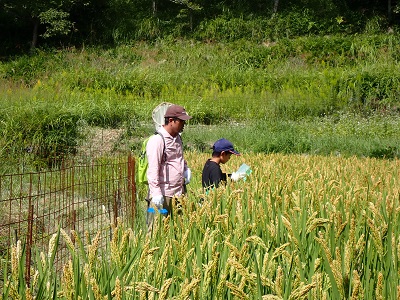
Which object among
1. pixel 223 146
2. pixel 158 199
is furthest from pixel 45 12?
pixel 158 199

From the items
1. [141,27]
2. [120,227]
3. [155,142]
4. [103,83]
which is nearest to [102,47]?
[141,27]

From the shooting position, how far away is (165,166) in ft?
14.3

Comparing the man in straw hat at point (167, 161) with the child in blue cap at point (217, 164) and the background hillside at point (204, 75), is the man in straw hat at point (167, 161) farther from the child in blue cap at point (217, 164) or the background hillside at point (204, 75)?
the background hillside at point (204, 75)

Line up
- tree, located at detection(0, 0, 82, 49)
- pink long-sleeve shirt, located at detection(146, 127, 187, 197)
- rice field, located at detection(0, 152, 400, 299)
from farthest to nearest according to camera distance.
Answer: tree, located at detection(0, 0, 82, 49)
pink long-sleeve shirt, located at detection(146, 127, 187, 197)
rice field, located at detection(0, 152, 400, 299)

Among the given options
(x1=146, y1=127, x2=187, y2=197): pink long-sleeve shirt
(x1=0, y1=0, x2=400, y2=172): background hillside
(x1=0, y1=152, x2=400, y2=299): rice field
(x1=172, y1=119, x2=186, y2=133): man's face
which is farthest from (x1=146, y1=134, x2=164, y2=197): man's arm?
(x1=0, y1=0, x2=400, y2=172): background hillside

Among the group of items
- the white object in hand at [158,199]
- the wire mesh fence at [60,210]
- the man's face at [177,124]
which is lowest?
the wire mesh fence at [60,210]

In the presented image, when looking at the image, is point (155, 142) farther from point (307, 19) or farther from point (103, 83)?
point (307, 19)

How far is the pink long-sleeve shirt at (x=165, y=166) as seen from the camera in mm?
4160

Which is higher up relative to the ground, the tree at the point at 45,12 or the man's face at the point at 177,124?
the tree at the point at 45,12

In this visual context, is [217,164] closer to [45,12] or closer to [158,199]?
[158,199]

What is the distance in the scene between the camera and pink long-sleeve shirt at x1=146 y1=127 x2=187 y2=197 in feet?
13.6

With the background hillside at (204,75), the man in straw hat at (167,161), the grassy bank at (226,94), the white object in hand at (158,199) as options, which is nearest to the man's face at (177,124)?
the man in straw hat at (167,161)

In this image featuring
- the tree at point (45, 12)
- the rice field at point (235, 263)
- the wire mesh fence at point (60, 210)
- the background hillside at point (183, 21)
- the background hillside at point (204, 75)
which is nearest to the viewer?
the rice field at point (235, 263)

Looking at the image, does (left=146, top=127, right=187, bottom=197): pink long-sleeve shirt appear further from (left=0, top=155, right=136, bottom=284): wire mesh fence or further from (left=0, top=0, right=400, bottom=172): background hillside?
(left=0, top=0, right=400, bottom=172): background hillside
